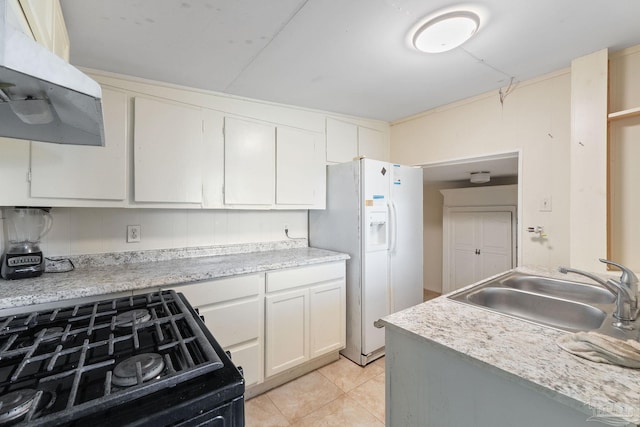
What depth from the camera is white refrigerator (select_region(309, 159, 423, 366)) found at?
2.25 m

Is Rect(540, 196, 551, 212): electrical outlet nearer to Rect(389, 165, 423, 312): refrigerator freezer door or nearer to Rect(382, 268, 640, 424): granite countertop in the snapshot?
Rect(389, 165, 423, 312): refrigerator freezer door

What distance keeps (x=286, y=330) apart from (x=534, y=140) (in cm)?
232

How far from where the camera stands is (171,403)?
1.80 feet

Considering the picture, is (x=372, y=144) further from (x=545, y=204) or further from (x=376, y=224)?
(x=545, y=204)

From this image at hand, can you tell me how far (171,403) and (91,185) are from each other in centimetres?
165

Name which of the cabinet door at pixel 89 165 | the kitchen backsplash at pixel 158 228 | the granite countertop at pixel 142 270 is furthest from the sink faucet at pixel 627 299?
the cabinet door at pixel 89 165

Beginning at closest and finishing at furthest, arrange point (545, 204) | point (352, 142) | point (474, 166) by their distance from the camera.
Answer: point (545, 204), point (474, 166), point (352, 142)

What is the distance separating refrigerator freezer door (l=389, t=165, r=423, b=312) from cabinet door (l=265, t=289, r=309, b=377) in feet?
2.85

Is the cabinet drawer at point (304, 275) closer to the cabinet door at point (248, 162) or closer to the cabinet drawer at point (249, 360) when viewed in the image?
the cabinet drawer at point (249, 360)

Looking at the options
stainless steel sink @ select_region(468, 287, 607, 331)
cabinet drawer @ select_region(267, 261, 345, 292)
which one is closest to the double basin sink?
stainless steel sink @ select_region(468, 287, 607, 331)

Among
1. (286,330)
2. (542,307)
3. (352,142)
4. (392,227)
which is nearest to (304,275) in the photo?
(286,330)

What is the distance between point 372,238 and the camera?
233 centimetres

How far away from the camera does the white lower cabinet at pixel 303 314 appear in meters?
1.92

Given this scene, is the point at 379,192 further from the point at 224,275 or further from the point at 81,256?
the point at 81,256
